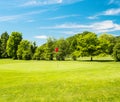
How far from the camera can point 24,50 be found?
84.3m

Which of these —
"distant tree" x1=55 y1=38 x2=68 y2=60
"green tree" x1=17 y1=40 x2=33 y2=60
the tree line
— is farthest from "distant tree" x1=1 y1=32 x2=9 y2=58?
"distant tree" x1=55 y1=38 x2=68 y2=60

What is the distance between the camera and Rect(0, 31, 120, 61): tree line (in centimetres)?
7494

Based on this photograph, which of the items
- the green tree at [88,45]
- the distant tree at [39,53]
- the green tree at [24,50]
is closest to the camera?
the green tree at [88,45]

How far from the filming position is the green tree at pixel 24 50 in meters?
83.6

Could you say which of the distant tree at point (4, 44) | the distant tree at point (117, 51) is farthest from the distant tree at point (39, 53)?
the distant tree at point (117, 51)

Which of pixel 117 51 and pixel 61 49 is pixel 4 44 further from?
pixel 117 51

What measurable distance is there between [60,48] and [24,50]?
1268cm

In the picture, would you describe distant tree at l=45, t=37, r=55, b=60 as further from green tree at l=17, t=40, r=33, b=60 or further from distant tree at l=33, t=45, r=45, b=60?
green tree at l=17, t=40, r=33, b=60

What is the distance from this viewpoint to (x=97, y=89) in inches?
549

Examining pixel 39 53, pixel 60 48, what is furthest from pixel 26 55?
pixel 60 48

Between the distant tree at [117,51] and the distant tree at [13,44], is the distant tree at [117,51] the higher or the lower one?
the lower one

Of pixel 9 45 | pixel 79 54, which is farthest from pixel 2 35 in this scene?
pixel 79 54

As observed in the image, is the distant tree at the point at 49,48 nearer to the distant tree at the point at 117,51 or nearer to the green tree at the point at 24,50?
the green tree at the point at 24,50

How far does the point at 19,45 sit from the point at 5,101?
247 feet
